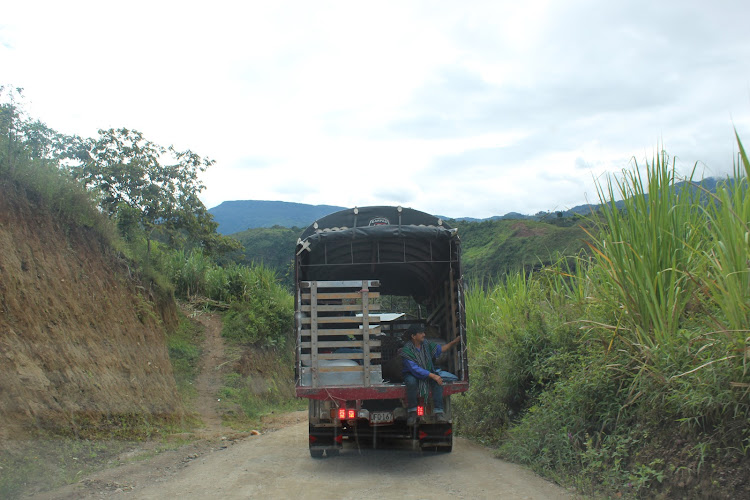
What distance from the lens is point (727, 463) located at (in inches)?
187

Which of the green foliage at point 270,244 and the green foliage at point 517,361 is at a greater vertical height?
the green foliage at point 270,244

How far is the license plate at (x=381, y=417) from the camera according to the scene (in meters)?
7.45

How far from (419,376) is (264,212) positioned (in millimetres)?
69707

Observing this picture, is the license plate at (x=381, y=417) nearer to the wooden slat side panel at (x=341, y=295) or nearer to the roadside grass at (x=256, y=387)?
the wooden slat side panel at (x=341, y=295)

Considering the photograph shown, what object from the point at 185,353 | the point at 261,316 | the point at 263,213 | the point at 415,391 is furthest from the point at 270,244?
the point at 415,391

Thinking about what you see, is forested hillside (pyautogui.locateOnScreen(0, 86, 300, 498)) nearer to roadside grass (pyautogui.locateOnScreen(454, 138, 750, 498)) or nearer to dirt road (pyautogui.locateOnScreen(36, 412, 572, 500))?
dirt road (pyautogui.locateOnScreen(36, 412, 572, 500))

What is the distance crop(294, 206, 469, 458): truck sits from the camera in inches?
291

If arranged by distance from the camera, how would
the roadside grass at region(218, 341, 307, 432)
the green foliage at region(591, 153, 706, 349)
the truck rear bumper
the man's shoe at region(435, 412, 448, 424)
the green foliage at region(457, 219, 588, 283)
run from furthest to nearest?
the green foliage at region(457, 219, 588, 283) → the roadside grass at region(218, 341, 307, 432) → the man's shoe at region(435, 412, 448, 424) → the truck rear bumper → the green foliage at region(591, 153, 706, 349)

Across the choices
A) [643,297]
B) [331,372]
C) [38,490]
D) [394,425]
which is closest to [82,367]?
[38,490]

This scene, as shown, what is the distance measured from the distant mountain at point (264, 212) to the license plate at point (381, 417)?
56.5m

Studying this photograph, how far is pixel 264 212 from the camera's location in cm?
7525

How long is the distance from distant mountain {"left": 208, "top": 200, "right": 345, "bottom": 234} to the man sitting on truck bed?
5626cm

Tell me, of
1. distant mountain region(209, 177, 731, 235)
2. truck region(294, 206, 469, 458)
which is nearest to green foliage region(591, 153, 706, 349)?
truck region(294, 206, 469, 458)

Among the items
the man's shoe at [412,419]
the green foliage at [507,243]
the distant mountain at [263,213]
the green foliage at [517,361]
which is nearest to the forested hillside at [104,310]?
the man's shoe at [412,419]
